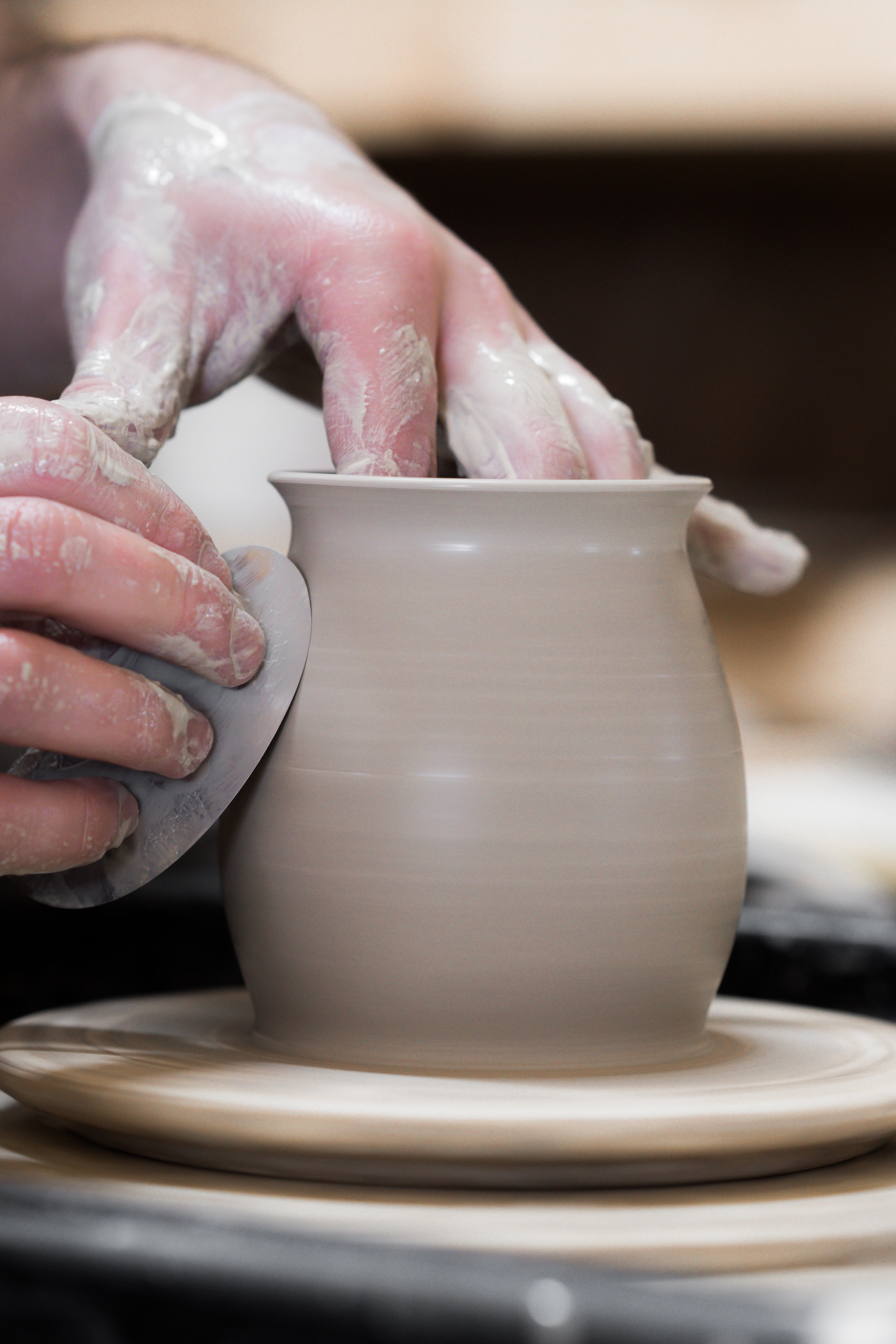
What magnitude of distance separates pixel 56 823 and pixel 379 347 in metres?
0.32

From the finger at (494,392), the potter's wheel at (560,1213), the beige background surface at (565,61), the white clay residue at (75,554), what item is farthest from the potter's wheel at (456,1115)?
the beige background surface at (565,61)

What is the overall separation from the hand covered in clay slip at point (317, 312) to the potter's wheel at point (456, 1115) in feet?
1.03

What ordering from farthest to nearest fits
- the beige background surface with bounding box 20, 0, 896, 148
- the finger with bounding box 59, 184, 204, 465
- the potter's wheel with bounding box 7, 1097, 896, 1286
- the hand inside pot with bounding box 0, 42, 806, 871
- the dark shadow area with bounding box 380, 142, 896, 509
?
the dark shadow area with bounding box 380, 142, 896, 509 → the beige background surface with bounding box 20, 0, 896, 148 → the finger with bounding box 59, 184, 204, 465 → the hand inside pot with bounding box 0, 42, 806, 871 → the potter's wheel with bounding box 7, 1097, 896, 1286

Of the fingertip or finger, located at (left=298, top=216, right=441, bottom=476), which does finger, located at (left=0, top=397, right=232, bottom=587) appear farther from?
finger, located at (left=298, top=216, right=441, bottom=476)

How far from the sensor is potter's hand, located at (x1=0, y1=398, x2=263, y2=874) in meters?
0.62

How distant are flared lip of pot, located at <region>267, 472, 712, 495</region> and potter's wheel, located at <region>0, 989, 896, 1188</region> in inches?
10.7

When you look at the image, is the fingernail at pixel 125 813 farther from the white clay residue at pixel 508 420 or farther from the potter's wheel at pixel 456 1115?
the white clay residue at pixel 508 420

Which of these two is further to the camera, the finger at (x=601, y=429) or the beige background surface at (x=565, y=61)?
the beige background surface at (x=565, y=61)

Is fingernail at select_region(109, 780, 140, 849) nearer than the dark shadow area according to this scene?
Yes

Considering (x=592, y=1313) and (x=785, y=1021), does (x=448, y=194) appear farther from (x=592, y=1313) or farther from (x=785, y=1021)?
(x=592, y=1313)

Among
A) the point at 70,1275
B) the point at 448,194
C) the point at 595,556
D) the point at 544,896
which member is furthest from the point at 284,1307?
the point at 448,194

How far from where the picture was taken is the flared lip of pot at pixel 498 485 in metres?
0.69

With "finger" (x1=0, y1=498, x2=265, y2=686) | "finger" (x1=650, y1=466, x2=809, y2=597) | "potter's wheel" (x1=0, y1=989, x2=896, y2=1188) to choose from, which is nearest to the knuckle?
"finger" (x1=0, y1=498, x2=265, y2=686)

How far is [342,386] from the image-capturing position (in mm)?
805
